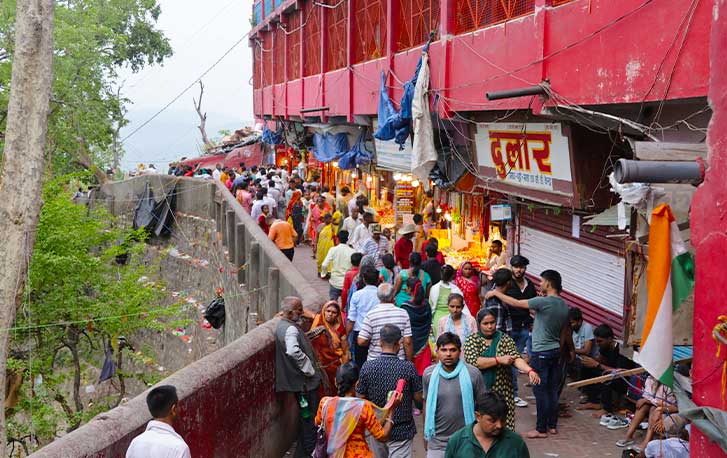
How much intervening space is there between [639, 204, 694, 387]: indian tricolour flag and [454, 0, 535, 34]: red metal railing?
5.56 metres

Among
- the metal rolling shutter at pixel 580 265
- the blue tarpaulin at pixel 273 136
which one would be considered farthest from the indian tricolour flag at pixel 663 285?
the blue tarpaulin at pixel 273 136

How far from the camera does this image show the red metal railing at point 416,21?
44.8ft

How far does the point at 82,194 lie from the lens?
3069cm

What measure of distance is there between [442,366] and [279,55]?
25274mm

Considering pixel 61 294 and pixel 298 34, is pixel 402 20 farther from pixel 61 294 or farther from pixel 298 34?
pixel 298 34

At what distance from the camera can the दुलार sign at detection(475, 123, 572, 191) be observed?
10.1 m

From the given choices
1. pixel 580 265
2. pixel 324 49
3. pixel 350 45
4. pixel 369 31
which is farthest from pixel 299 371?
pixel 324 49

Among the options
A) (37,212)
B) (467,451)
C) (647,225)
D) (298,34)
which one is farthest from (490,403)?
(298,34)

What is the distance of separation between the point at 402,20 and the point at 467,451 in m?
12.0

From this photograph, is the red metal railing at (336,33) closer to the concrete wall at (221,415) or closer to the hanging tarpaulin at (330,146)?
the hanging tarpaulin at (330,146)

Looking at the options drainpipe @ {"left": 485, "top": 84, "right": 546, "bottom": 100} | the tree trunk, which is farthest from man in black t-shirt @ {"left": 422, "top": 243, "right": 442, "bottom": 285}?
the tree trunk

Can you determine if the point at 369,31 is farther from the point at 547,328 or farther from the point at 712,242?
the point at 712,242

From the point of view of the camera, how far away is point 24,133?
947 centimetres

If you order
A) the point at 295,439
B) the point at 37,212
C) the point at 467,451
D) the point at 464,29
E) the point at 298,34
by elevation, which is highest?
the point at 298,34
